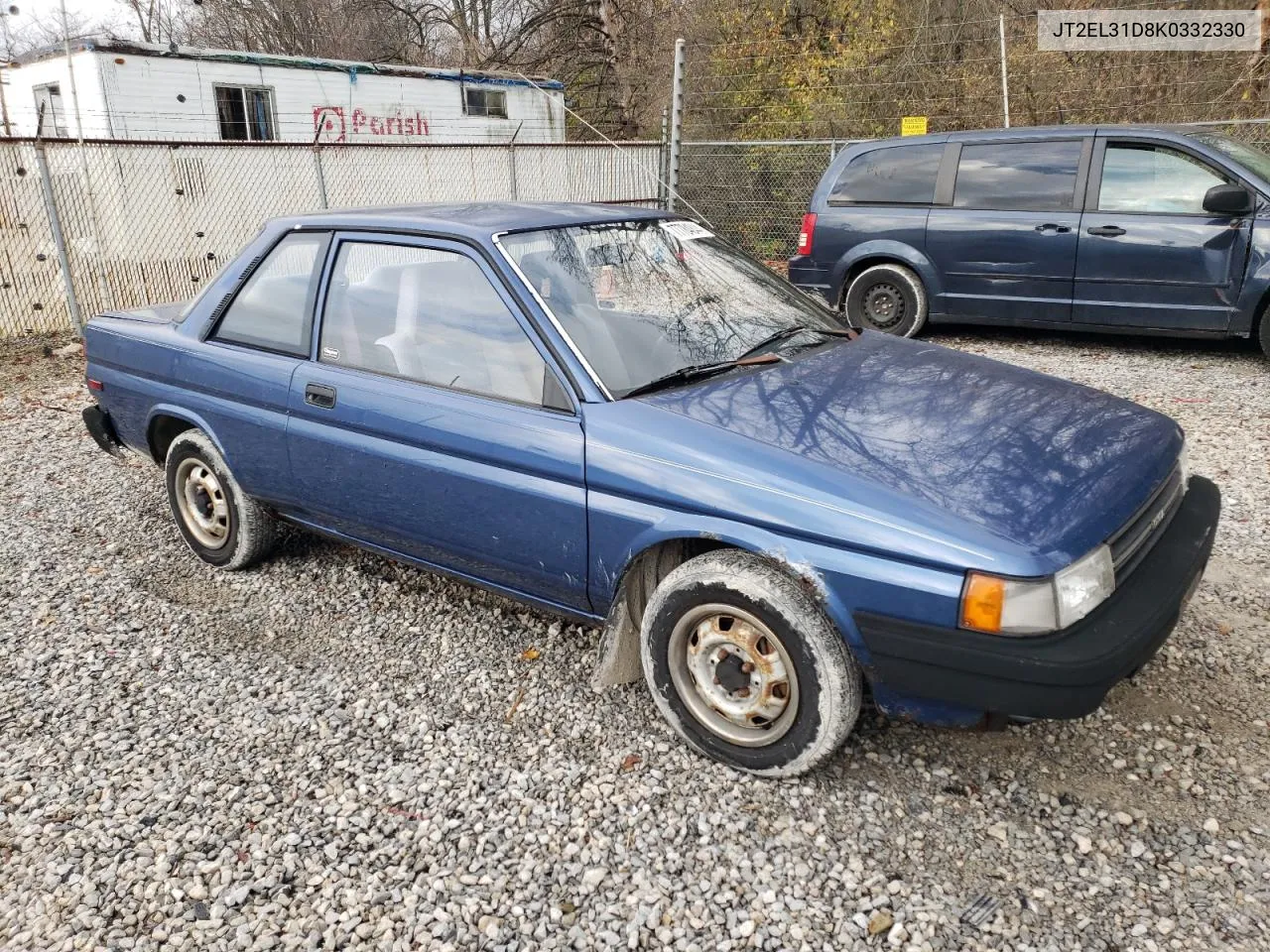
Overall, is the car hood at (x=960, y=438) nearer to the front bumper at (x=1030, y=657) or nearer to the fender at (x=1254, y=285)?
the front bumper at (x=1030, y=657)

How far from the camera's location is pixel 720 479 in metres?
2.70

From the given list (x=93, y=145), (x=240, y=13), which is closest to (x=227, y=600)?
(x=93, y=145)

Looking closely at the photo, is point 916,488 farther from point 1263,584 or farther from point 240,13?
point 240,13

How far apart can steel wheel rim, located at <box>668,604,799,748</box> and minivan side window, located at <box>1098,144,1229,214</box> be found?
6167 mm

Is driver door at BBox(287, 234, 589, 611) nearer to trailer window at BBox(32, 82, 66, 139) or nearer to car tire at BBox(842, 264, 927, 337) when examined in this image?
car tire at BBox(842, 264, 927, 337)

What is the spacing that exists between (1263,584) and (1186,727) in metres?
1.27

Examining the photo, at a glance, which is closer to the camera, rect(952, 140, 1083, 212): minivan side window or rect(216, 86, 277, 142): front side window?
rect(952, 140, 1083, 212): minivan side window

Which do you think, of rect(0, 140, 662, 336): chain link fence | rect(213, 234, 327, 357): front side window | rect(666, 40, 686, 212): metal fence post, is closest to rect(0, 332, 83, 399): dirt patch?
rect(0, 140, 662, 336): chain link fence

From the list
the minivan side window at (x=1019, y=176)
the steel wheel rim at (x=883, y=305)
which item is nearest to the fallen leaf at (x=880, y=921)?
the minivan side window at (x=1019, y=176)

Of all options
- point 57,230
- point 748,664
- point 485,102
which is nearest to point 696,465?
point 748,664

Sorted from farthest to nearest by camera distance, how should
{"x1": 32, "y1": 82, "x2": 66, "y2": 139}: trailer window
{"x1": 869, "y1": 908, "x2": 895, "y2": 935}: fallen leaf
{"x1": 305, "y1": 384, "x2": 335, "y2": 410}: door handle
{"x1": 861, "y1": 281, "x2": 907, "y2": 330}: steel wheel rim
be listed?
{"x1": 32, "y1": 82, "x2": 66, "y2": 139}: trailer window, {"x1": 861, "y1": 281, "x2": 907, "y2": 330}: steel wheel rim, {"x1": 305, "y1": 384, "x2": 335, "y2": 410}: door handle, {"x1": 869, "y1": 908, "x2": 895, "y2": 935}: fallen leaf

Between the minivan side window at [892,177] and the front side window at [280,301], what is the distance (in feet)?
19.3

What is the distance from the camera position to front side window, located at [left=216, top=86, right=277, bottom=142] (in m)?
15.8

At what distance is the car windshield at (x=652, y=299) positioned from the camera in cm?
315
